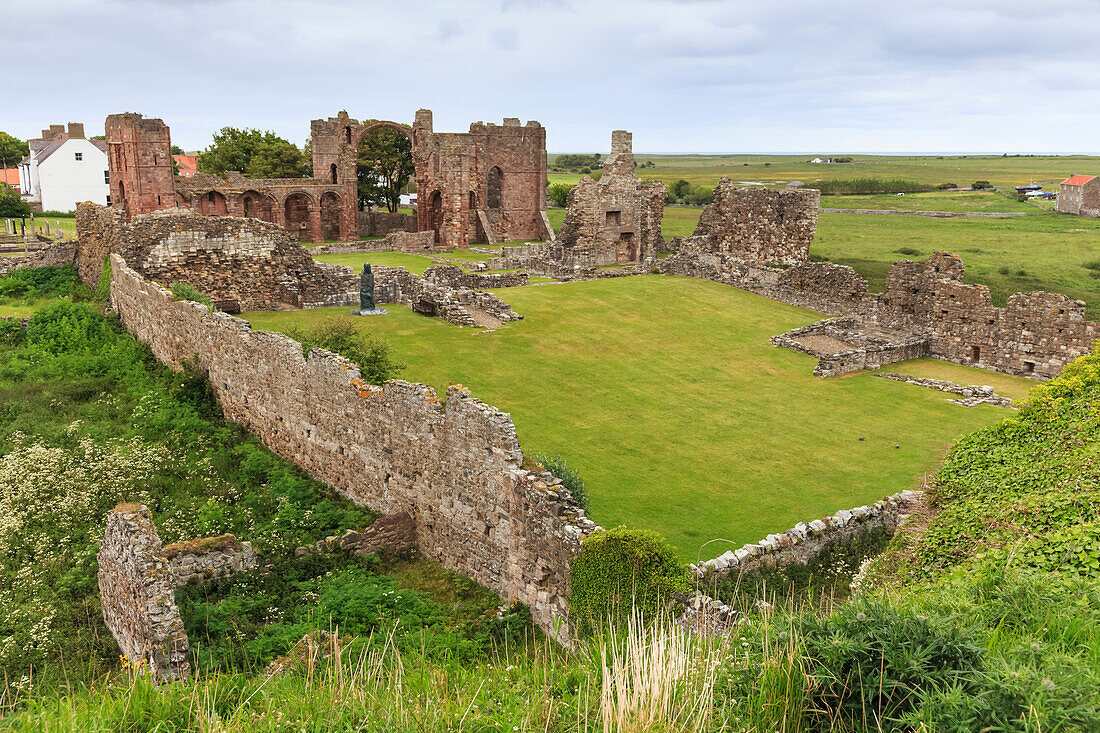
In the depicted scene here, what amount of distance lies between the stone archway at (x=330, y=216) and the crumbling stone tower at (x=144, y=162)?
844cm

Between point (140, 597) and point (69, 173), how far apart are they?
7558 centimetres

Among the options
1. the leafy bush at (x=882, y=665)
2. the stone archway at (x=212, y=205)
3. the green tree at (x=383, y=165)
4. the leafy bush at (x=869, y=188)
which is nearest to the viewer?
the leafy bush at (x=882, y=665)

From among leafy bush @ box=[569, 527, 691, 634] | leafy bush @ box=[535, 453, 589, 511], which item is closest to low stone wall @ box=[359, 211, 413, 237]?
leafy bush @ box=[535, 453, 589, 511]

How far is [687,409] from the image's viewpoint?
17.2 meters

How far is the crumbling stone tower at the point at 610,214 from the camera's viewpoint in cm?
3653

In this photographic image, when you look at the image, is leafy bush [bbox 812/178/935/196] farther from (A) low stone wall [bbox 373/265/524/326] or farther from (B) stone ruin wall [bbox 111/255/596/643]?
(B) stone ruin wall [bbox 111/255/596/643]

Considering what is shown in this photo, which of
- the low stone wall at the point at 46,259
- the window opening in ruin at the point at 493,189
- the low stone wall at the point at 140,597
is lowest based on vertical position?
the low stone wall at the point at 140,597

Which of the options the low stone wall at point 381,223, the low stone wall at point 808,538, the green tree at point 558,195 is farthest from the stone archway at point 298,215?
the green tree at point 558,195

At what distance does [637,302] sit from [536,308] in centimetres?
382

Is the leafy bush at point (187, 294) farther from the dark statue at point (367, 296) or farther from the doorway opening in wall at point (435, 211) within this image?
the doorway opening in wall at point (435, 211)

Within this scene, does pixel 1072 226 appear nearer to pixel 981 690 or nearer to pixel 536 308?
pixel 536 308

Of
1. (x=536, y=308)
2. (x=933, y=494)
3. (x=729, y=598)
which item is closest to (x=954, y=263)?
(x=536, y=308)

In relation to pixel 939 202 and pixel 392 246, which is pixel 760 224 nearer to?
pixel 392 246

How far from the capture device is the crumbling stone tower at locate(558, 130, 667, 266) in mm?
36531
